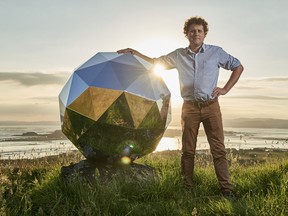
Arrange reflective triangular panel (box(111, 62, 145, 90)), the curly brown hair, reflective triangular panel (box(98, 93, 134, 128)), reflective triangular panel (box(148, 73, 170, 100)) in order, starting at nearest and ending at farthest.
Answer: reflective triangular panel (box(98, 93, 134, 128))
reflective triangular panel (box(111, 62, 145, 90))
reflective triangular panel (box(148, 73, 170, 100))
the curly brown hair

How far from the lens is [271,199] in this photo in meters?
5.62

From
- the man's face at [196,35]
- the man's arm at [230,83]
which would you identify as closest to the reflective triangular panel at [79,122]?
the man's arm at [230,83]

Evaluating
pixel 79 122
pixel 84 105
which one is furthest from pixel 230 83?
pixel 79 122

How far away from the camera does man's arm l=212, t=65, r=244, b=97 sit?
277 inches

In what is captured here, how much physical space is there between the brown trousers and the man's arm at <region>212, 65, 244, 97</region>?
27cm

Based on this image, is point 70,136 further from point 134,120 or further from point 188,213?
point 188,213

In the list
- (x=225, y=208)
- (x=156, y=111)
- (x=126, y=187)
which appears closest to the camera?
(x=225, y=208)

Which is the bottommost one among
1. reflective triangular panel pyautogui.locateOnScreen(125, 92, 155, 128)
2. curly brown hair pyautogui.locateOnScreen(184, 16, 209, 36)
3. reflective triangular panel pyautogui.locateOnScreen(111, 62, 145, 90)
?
reflective triangular panel pyautogui.locateOnScreen(125, 92, 155, 128)

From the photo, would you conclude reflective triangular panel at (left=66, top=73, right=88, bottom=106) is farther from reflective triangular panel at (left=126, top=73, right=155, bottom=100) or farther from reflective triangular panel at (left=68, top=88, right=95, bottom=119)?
reflective triangular panel at (left=126, top=73, right=155, bottom=100)

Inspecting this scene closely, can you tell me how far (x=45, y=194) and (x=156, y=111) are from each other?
2.20 m

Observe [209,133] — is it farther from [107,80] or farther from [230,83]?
[107,80]

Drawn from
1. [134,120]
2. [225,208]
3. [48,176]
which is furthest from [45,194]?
[225,208]

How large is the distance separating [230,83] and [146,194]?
2386 mm

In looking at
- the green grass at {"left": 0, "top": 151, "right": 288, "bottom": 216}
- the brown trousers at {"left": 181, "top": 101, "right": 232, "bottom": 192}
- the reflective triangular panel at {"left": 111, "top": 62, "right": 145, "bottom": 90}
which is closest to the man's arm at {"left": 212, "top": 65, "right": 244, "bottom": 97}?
the brown trousers at {"left": 181, "top": 101, "right": 232, "bottom": 192}
